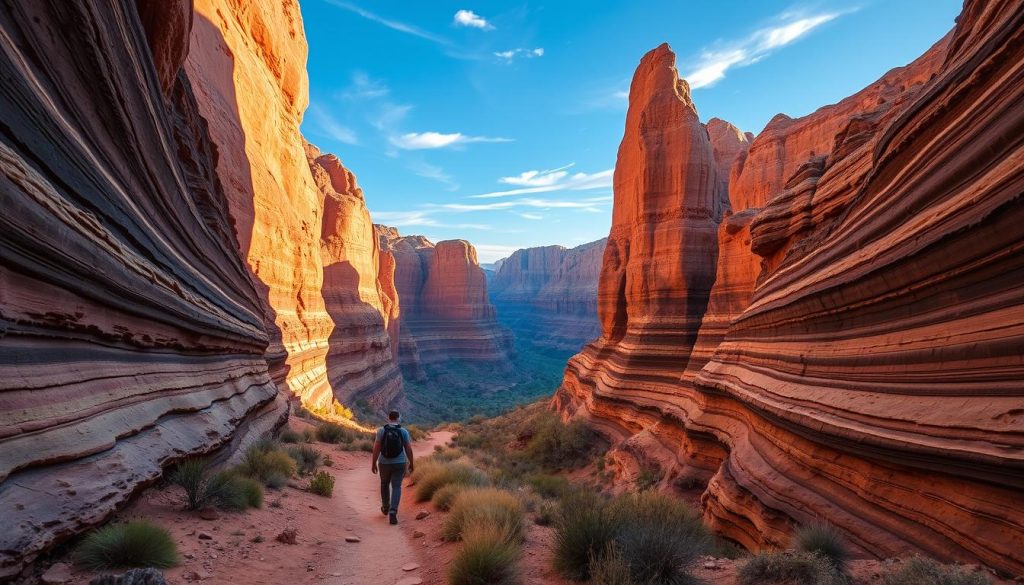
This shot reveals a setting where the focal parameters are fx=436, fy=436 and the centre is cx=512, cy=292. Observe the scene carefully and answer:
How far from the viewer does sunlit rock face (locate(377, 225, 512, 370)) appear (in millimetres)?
68500

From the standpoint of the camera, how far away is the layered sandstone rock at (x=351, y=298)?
30.0 meters

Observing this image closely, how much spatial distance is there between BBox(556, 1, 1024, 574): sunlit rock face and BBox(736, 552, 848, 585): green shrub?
4.66ft

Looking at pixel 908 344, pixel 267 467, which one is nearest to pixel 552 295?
pixel 267 467

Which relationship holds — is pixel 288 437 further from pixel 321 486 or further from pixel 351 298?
pixel 351 298

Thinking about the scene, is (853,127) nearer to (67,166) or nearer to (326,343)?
(67,166)

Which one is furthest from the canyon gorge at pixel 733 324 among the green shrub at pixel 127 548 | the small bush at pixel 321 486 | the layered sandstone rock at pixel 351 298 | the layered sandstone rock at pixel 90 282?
the layered sandstone rock at pixel 351 298

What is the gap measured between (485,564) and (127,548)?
9.03ft

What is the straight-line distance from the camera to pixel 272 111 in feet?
63.5

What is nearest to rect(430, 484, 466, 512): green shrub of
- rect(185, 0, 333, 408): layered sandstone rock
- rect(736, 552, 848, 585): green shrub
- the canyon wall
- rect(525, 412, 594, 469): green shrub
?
rect(736, 552, 848, 585): green shrub

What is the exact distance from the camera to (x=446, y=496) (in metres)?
6.79

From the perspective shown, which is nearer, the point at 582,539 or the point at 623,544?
A: the point at 623,544

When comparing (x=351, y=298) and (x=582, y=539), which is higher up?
(x=351, y=298)

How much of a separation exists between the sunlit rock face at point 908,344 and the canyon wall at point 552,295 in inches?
2932

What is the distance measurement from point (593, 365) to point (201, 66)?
20.3 metres
